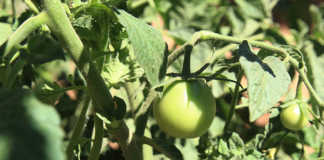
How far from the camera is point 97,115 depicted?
58cm

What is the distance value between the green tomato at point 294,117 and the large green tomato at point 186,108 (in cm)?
26

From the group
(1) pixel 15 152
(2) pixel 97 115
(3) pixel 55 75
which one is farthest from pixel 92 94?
(3) pixel 55 75

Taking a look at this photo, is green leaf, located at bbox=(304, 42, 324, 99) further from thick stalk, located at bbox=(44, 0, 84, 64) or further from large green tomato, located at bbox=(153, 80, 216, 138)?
thick stalk, located at bbox=(44, 0, 84, 64)

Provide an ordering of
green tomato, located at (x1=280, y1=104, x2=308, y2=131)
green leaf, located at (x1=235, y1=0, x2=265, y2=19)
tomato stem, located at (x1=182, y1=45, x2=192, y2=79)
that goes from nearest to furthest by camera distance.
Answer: tomato stem, located at (x1=182, y1=45, x2=192, y2=79) → green tomato, located at (x1=280, y1=104, x2=308, y2=131) → green leaf, located at (x1=235, y1=0, x2=265, y2=19)

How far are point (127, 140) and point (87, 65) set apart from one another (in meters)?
0.17

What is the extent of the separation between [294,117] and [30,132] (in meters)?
0.60

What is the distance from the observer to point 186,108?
0.59 metres

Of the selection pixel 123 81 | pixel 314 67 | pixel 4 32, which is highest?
pixel 4 32

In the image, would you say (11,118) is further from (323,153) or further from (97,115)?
(323,153)

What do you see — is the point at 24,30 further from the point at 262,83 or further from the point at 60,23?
the point at 262,83

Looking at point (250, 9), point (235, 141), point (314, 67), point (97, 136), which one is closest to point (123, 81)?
point (97, 136)

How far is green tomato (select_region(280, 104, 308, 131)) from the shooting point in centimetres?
78

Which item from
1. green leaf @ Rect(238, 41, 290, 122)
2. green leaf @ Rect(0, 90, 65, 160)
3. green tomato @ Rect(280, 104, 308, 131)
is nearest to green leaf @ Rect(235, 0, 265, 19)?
green tomato @ Rect(280, 104, 308, 131)

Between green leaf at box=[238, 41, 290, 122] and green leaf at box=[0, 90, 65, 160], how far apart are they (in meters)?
0.22
